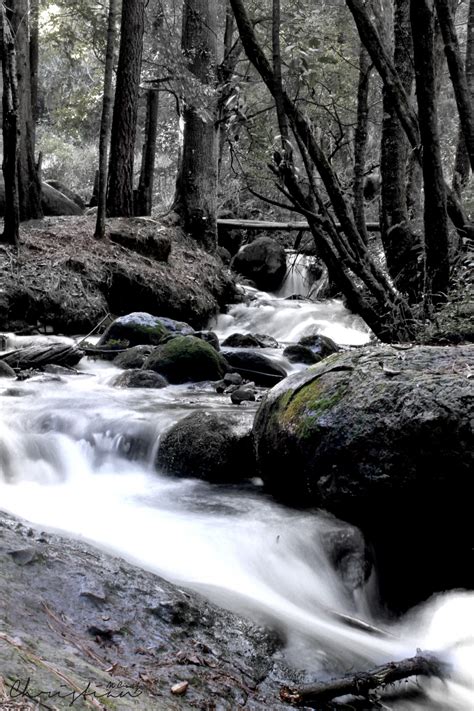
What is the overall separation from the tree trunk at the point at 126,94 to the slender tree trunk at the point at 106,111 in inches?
66.6

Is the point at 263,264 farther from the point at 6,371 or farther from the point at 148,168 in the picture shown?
the point at 6,371

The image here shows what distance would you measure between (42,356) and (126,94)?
7.20m

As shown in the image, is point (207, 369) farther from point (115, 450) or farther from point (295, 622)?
point (295, 622)

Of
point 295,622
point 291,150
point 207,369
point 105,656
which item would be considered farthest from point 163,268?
point 105,656

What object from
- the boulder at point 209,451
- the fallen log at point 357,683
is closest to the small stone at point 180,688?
the fallen log at point 357,683

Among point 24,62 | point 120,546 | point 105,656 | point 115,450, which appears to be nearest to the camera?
point 105,656

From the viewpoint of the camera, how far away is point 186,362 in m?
7.91

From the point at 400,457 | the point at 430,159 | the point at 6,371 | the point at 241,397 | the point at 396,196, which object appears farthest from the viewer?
the point at 6,371

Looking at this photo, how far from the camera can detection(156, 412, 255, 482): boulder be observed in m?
4.77

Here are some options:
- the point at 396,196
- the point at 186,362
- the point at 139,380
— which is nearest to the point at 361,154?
the point at 396,196

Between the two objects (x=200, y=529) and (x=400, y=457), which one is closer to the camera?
(x=400, y=457)

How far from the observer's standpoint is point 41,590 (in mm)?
2266

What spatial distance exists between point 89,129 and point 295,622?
771 inches

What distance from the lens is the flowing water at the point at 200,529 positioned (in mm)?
2895
